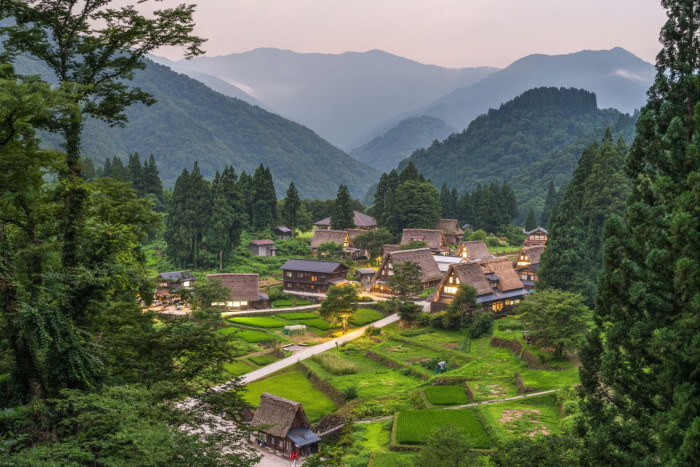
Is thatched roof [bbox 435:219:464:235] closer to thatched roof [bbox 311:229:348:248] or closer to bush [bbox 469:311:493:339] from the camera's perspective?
thatched roof [bbox 311:229:348:248]

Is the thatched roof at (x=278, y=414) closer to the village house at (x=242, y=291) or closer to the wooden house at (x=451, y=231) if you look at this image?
the village house at (x=242, y=291)

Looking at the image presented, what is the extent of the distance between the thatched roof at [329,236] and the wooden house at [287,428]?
4067cm

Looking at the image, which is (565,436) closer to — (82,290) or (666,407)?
(666,407)

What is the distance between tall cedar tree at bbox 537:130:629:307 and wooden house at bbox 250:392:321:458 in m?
24.6

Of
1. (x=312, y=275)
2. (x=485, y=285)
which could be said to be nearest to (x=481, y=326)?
(x=485, y=285)

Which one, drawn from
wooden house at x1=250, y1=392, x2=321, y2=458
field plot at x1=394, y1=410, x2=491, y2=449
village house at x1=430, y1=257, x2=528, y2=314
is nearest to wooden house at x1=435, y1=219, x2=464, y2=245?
village house at x1=430, y1=257, x2=528, y2=314

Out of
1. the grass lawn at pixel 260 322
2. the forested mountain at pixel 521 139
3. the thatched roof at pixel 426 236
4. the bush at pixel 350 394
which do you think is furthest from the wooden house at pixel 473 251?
the forested mountain at pixel 521 139

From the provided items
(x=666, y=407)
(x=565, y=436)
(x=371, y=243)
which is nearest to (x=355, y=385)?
(x=565, y=436)

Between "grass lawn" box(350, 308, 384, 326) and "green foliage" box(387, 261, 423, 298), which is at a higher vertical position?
"green foliage" box(387, 261, 423, 298)

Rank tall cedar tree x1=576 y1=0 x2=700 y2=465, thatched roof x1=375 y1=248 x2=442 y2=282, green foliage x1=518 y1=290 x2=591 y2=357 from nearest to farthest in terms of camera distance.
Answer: tall cedar tree x1=576 y1=0 x2=700 y2=465
green foliage x1=518 y1=290 x2=591 y2=357
thatched roof x1=375 y1=248 x2=442 y2=282

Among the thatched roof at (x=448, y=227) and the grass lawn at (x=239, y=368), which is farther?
the thatched roof at (x=448, y=227)

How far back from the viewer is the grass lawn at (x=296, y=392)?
89.3ft

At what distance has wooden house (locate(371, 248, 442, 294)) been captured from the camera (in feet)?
170

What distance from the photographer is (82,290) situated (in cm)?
1177
